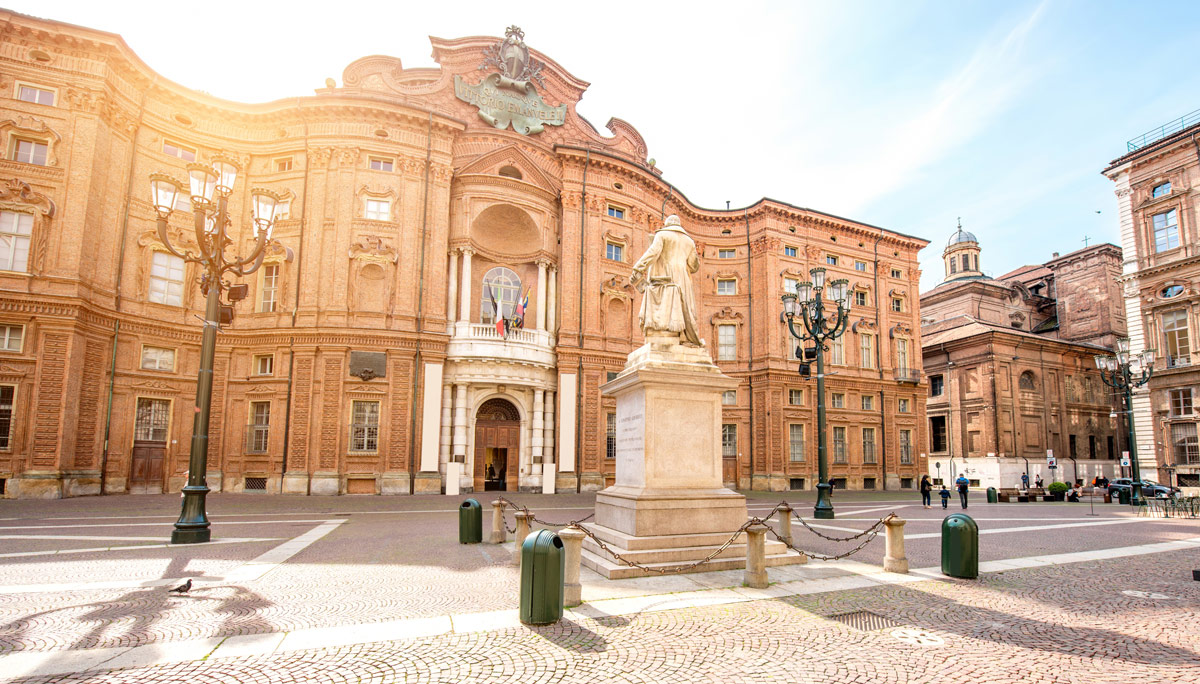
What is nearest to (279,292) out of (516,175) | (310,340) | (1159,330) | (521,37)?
(310,340)

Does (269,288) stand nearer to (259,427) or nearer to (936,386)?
(259,427)

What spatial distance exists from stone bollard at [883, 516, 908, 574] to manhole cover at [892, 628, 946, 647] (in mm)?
3026

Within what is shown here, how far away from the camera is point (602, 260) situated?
31.3 metres

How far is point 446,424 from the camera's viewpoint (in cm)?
2669

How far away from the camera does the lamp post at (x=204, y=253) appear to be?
35.9 feet

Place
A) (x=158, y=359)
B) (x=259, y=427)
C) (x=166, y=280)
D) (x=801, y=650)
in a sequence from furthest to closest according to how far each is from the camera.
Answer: (x=259, y=427) → (x=166, y=280) → (x=158, y=359) → (x=801, y=650)

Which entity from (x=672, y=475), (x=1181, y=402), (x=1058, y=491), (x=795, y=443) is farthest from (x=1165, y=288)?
(x=672, y=475)

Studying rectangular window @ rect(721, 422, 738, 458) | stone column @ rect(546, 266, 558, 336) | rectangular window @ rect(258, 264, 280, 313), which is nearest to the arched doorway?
stone column @ rect(546, 266, 558, 336)

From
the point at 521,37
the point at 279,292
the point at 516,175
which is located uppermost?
the point at 521,37

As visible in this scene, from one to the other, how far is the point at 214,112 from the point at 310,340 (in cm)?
1151

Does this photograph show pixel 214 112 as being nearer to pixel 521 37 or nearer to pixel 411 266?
pixel 411 266

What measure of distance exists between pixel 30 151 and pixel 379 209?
12333mm

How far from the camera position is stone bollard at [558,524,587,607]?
21.4 feet

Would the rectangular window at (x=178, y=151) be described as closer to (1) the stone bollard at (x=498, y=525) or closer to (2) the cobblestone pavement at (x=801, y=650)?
(1) the stone bollard at (x=498, y=525)
